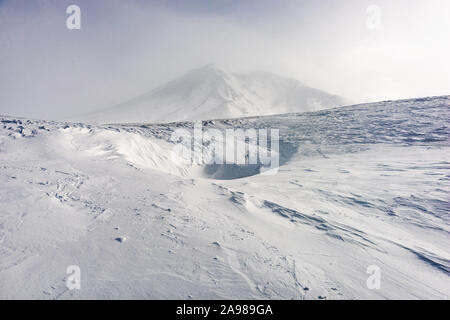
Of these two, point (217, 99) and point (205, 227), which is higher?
point (217, 99)

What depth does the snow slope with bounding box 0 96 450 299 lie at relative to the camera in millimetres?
2609

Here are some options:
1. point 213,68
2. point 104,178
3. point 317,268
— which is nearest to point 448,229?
point 317,268

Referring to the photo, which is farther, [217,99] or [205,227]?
[217,99]

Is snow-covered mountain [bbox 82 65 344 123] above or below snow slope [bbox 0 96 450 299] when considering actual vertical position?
above

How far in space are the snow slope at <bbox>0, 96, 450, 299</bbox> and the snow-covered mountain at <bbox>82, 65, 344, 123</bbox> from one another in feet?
78.4

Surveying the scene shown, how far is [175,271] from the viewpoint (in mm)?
2711

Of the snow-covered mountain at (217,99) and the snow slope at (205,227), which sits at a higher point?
the snow-covered mountain at (217,99)

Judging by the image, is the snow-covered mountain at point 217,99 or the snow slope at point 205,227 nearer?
the snow slope at point 205,227

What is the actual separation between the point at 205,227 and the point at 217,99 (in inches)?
1309

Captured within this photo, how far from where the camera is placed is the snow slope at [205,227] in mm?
2609

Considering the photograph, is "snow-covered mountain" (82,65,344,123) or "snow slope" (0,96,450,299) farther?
"snow-covered mountain" (82,65,344,123)

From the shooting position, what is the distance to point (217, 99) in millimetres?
35656

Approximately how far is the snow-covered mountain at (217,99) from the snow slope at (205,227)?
78.4ft

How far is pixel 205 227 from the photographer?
3.57 meters
